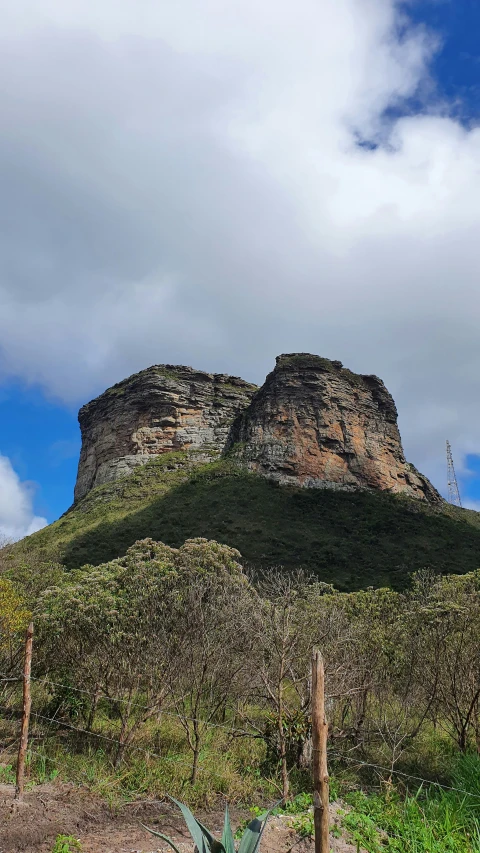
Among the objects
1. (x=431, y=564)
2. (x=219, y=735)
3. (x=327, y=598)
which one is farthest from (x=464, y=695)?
(x=431, y=564)

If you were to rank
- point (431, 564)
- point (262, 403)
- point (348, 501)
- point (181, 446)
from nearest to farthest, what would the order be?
point (431, 564) → point (348, 501) → point (262, 403) → point (181, 446)

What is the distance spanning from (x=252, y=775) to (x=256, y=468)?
4470cm

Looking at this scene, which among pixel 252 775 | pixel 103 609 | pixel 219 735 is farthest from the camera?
pixel 219 735

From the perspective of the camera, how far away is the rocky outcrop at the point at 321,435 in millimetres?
56469

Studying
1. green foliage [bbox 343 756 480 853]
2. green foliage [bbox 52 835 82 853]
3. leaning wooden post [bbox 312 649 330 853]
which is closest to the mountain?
green foliage [bbox 343 756 480 853]

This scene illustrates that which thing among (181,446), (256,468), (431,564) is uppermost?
(181,446)

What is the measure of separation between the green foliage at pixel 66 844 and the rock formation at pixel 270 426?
47.5 metres

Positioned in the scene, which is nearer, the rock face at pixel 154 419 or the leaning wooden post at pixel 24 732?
the leaning wooden post at pixel 24 732

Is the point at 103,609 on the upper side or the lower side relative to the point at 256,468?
lower

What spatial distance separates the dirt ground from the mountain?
2354 centimetres

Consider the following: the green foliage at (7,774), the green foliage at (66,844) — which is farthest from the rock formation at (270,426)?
the green foliage at (66,844)

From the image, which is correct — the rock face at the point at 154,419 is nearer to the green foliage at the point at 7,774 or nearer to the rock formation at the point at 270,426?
the rock formation at the point at 270,426

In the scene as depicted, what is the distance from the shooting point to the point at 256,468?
55.2 m

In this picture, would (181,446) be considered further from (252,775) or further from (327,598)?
(252,775)
